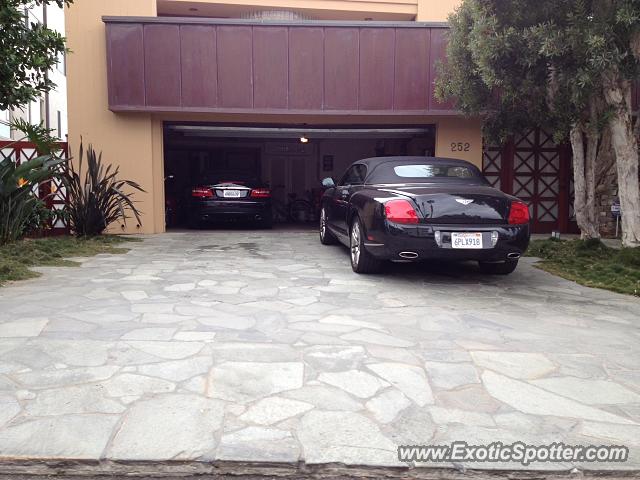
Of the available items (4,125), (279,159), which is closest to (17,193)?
(279,159)

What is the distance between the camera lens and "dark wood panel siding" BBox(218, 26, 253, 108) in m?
9.54

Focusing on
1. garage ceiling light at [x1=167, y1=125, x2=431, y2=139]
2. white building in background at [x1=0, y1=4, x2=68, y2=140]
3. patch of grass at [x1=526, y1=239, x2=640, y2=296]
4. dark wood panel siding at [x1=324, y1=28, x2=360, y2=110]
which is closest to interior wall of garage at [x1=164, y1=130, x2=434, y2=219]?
white building in background at [x1=0, y1=4, x2=68, y2=140]

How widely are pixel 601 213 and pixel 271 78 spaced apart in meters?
7.05

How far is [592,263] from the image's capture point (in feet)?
22.4

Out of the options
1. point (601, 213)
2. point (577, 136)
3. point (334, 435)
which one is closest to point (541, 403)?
point (334, 435)

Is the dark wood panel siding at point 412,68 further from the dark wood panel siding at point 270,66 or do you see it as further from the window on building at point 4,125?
the window on building at point 4,125

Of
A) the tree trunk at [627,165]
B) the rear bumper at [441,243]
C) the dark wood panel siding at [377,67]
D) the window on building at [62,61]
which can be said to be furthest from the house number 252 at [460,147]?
the window on building at [62,61]

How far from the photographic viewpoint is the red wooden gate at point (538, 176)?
36.4 feet

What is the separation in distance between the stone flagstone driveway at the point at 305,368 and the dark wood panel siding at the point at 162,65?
4.99 m

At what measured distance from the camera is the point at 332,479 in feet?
6.97

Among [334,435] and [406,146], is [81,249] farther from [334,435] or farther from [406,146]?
[406,146]

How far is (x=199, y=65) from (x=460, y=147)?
17.0 feet

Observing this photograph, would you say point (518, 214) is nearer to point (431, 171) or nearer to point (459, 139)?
point (431, 171)

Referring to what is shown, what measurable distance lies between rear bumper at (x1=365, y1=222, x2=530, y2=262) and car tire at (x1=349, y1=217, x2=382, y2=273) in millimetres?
525
